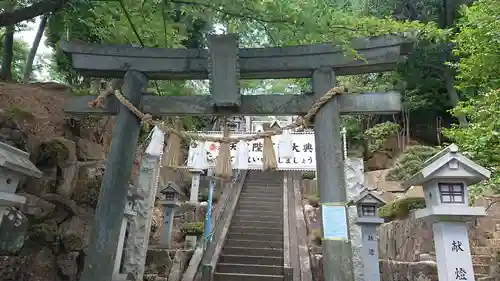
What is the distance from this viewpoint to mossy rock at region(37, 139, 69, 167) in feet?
30.5

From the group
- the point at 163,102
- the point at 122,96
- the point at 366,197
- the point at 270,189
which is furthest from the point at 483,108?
the point at 270,189

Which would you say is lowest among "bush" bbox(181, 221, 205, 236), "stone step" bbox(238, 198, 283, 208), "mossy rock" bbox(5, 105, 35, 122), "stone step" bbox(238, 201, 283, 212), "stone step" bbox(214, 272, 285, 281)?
"stone step" bbox(214, 272, 285, 281)

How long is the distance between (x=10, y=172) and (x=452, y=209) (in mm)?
6155

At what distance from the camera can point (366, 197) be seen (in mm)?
7863

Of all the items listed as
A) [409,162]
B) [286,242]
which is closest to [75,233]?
[286,242]

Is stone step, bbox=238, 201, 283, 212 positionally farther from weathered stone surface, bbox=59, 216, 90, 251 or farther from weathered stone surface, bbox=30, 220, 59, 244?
weathered stone surface, bbox=30, 220, 59, 244

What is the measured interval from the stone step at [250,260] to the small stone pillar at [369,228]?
8.51ft

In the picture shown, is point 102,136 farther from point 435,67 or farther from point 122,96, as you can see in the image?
point 435,67

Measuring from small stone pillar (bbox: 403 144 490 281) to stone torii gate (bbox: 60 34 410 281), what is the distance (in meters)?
1.08

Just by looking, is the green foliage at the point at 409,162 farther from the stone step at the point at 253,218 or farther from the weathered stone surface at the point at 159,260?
the weathered stone surface at the point at 159,260

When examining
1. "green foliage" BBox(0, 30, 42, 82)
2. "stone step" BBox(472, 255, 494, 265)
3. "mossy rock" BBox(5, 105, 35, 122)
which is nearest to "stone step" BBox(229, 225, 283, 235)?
"stone step" BBox(472, 255, 494, 265)

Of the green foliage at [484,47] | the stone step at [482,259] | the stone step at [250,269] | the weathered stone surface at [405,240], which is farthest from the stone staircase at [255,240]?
the green foliage at [484,47]

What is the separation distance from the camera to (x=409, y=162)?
16906 mm

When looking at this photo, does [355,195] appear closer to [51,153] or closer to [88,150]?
[51,153]
